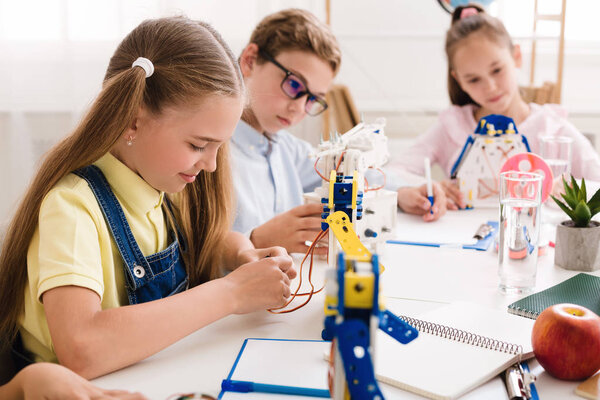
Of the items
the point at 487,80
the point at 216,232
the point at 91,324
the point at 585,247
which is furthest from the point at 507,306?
the point at 487,80

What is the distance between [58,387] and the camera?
0.77 meters

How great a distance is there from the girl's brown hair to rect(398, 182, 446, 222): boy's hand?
2.46 feet

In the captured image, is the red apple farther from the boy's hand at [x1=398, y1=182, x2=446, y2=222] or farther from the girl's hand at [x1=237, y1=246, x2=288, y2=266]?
the boy's hand at [x1=398, y1=182, x2=446, y2=222]

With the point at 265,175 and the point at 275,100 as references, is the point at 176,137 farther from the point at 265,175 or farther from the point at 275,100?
the point at 265,175

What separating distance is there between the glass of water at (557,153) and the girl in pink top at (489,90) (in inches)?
7.9

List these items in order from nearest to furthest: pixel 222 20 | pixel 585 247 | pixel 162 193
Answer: pixel 162 193
pixel 585 247
pixel 222 20

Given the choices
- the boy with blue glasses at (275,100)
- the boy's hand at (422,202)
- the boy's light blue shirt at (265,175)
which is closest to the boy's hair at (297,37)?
the boy with blue glasses at (275,100)

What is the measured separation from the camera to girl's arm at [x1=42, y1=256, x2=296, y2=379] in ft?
2.76

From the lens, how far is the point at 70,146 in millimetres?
1012

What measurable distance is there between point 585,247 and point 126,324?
92cm

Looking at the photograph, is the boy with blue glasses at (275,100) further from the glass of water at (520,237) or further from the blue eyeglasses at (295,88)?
the glass of water at (520,237)

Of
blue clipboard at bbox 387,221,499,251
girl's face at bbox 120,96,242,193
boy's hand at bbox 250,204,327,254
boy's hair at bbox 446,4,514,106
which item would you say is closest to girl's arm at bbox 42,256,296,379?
girl's face at bbox 120,96,242,193

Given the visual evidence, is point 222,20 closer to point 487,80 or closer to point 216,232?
point 487,80

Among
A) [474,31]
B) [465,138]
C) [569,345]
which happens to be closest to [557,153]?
[465,138]
